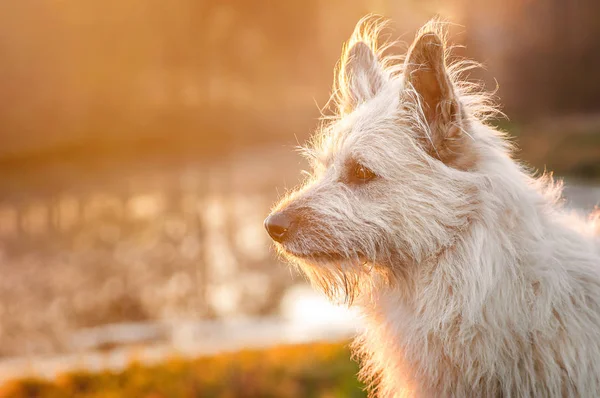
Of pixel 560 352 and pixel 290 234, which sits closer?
pixel 560 352

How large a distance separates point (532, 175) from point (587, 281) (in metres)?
0.58

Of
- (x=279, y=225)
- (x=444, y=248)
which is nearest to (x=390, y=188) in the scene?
(x=444, y=248)

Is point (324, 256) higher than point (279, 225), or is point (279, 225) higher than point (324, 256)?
point (279, 225)

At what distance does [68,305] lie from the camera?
10945mm

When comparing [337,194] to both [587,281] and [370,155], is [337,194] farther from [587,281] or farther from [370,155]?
[587,281]

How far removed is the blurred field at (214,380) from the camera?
496 cm

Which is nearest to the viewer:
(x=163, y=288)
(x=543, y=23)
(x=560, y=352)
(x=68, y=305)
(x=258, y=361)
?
(x=560, y=352)

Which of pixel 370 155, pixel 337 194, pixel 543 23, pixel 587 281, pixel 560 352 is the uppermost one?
pixel 543 23

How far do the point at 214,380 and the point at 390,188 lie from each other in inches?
125

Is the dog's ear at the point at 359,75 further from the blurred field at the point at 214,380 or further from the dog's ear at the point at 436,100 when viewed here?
the blurred field at the point at 214,380

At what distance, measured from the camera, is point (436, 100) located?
2566 millimetres

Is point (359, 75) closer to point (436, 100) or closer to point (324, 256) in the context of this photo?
point (436, 100)

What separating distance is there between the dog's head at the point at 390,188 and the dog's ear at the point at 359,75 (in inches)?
5.8

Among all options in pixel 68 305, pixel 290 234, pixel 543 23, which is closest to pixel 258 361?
pixel 290 234
